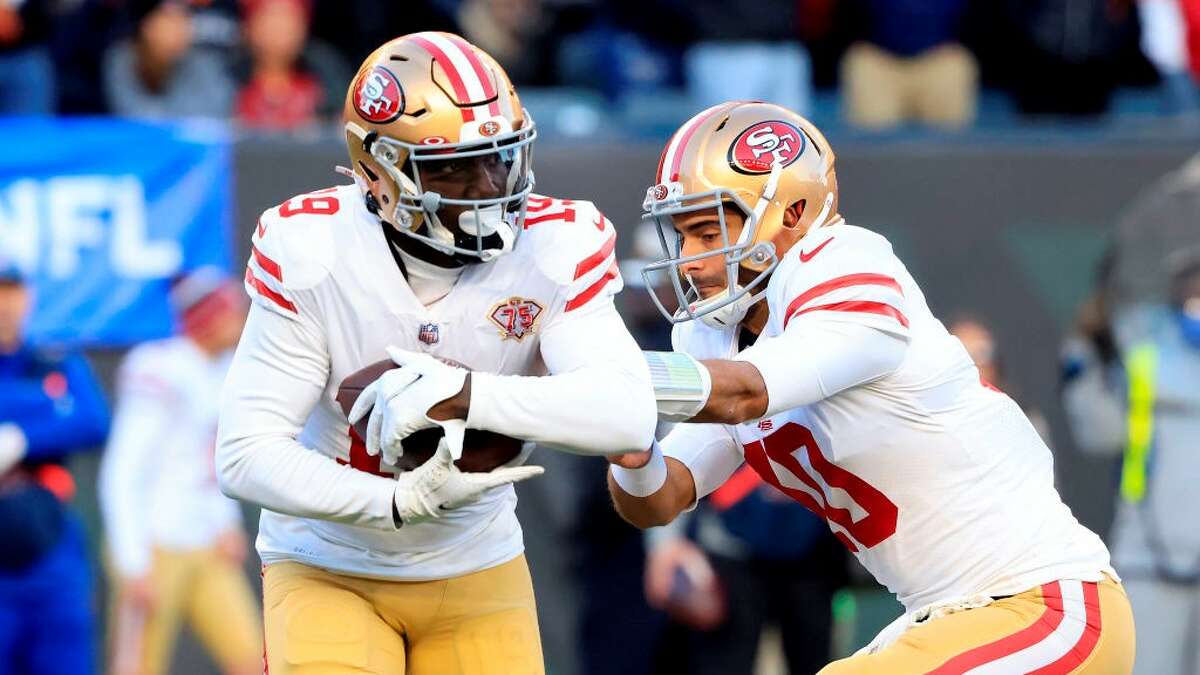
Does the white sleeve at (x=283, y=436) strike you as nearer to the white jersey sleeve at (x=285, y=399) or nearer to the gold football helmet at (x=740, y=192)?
the white jersey sleeve at (x=285, y=399)

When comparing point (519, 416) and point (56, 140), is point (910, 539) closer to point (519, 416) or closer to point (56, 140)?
point (519, 416)

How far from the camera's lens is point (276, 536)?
4.01 metres

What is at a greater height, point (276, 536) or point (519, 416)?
point (519, 416)

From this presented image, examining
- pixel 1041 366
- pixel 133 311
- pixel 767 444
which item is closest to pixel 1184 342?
pixel 1041 366

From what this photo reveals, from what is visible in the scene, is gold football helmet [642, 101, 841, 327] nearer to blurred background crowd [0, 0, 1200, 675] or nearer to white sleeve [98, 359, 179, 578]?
blurred background crowd [0, 0, 1200, 675]

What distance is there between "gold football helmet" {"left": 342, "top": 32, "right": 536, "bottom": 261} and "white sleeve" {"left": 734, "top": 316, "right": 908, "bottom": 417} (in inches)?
23.3

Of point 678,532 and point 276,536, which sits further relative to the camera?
point 678,532

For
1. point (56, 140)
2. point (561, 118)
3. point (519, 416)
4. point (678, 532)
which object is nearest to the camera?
point (519, 416)

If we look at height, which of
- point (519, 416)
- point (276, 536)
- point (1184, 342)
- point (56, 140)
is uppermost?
point (519, 416)

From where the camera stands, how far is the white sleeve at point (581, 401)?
3.53m

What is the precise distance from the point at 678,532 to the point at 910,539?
322 centimetres

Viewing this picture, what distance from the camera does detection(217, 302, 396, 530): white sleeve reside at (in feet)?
12.0

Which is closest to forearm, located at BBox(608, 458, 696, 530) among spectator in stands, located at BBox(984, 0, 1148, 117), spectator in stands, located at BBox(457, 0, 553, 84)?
spectator in stands, located at BBox(457, 0, 553, 84)

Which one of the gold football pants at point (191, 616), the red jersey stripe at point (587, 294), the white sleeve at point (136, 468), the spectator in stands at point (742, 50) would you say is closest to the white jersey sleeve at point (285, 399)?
the red jersey stripe at point (587, 294)
